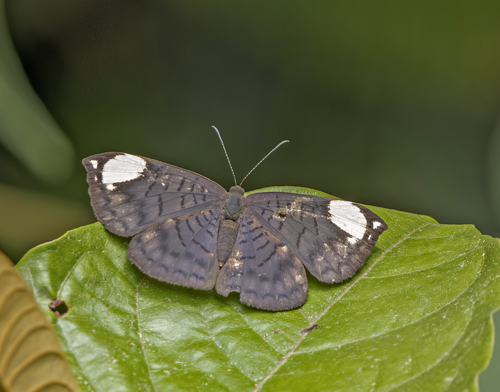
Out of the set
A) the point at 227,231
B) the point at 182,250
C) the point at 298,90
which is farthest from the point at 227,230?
the point at 298,90

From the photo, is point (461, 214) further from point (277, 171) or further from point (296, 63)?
point (296, 63)

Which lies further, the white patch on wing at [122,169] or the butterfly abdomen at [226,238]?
the white patch on wing at [122,169]

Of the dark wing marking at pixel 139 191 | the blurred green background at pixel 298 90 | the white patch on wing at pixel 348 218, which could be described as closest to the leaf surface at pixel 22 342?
the dark wing marking at pixel 139 191

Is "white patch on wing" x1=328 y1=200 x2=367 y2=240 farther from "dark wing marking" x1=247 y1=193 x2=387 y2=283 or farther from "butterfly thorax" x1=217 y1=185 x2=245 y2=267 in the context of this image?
"butterfly thorax" x1=217 y1=185 x2=245 y2=267

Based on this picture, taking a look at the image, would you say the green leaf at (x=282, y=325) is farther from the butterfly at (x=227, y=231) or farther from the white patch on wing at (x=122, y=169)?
the white patch on wing at (x=122, y=169)

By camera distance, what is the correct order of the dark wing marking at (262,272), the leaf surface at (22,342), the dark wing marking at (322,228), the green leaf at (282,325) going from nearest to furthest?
the leaf surface at (22,342)
the green leaf at (282,325)
the dark wing marking at (262,272)
the dark wing marking at (322,228)

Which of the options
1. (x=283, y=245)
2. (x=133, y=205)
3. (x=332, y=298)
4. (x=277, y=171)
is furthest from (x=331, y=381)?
(x=277, y=171)
